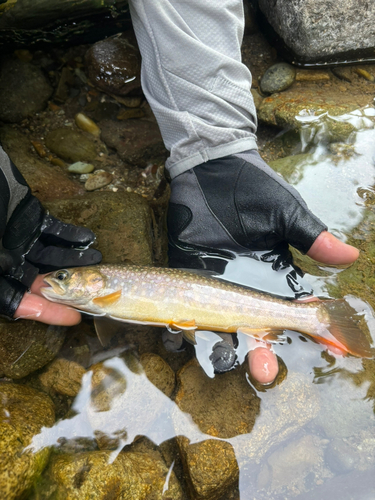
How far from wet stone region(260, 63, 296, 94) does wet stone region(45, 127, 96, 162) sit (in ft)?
6.94

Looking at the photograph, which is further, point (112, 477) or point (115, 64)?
point (115, 64)

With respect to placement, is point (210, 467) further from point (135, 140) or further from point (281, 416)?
point (135, 140)

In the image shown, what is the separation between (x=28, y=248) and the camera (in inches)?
115

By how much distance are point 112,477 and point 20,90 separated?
3.86m

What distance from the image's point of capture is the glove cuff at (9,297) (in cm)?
259

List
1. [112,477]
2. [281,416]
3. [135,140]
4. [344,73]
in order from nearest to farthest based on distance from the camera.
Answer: [112,477], [281,416], [135,140], [344,73]

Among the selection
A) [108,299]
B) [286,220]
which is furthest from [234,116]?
[108,299]

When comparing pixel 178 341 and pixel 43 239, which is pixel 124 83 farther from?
pixel 178 341

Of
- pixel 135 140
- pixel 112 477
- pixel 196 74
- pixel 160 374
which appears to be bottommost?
pixel 160 374

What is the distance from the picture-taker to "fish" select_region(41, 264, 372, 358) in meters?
2.51

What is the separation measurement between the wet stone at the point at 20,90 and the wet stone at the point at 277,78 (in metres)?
2.53

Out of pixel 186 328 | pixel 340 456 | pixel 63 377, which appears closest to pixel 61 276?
pixel 63 377

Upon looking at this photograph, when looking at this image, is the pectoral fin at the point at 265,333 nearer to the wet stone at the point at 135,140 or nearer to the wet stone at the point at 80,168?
the wet stone at the point at 135,140

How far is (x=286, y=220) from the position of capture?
2557 mm
